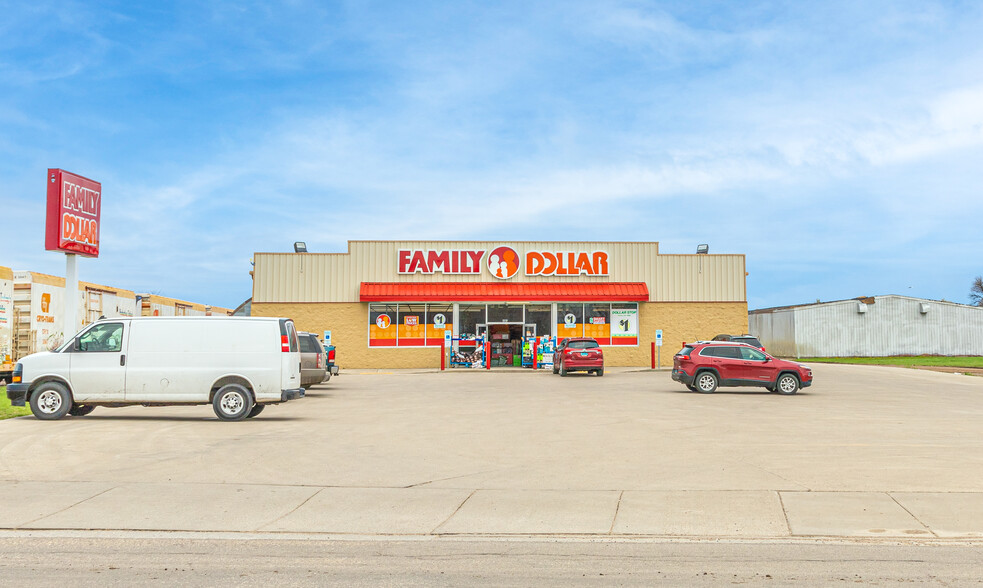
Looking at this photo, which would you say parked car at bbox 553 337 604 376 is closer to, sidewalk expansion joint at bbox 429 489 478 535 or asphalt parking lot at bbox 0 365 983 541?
asphalt parking lot at bbox 0 365 983 541

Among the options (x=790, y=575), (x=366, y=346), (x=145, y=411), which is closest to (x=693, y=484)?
(x=790, y=575)

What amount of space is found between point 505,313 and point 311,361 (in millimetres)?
18064

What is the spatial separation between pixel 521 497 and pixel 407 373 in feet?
87.8

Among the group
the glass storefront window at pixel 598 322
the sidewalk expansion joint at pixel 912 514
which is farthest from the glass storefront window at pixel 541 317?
the sidewalk expansion joint at pixel 912 514

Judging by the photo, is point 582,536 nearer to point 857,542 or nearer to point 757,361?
point 857,542

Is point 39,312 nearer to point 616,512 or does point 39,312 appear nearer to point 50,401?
point 50,401

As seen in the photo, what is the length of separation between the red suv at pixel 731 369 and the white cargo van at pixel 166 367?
41.1 ft

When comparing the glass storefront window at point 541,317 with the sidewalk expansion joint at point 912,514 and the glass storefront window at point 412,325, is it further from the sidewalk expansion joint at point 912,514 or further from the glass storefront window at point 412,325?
the sidewalk expansion joint at point 912,514

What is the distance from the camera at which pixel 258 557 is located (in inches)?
246

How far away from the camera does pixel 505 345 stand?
130 feet

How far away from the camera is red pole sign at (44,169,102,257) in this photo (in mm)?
21516

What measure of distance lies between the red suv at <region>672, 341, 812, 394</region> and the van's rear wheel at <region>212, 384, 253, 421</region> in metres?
13.3

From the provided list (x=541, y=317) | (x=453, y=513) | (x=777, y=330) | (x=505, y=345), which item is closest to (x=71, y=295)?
(x=453, y=513)

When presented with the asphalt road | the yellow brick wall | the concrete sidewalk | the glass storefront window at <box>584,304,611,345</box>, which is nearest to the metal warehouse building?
the yellow brick wall
